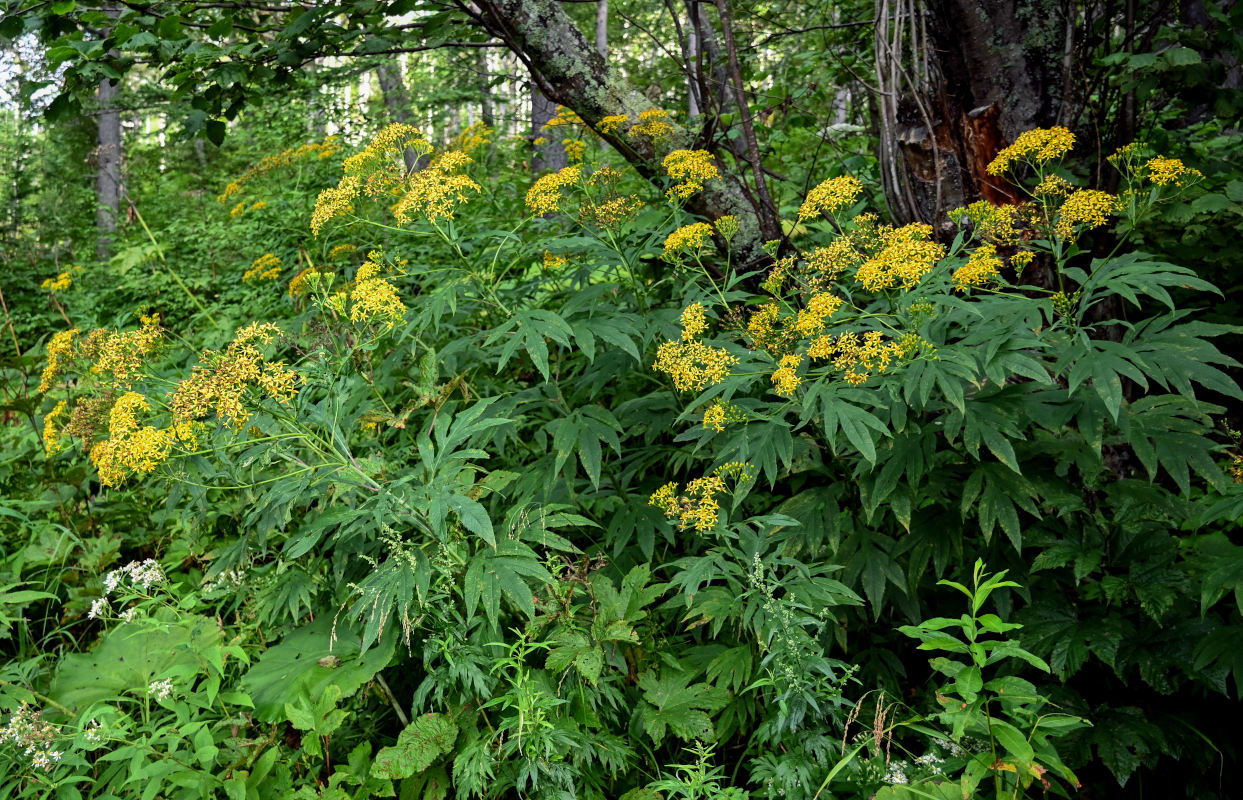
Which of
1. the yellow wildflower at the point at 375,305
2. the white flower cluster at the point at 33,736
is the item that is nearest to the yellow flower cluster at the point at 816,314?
the yellow wildflower at the point at 375,305

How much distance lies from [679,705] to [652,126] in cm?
244

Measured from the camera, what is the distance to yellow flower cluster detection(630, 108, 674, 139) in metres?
3.36

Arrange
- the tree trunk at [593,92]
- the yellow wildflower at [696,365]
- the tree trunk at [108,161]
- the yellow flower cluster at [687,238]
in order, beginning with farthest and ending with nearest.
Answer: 1. the tree trunk at [108,161]
2. the tree trunk at [593,92]
3. the yellow flower cluster at [687,238]
4. the yellow wildflower at [696,365]

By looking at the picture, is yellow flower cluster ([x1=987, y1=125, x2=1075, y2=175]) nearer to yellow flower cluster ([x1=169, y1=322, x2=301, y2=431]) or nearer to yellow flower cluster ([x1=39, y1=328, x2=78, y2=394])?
yellow flower cluster ([x1=169, y1=322, x2=301, y2=431])

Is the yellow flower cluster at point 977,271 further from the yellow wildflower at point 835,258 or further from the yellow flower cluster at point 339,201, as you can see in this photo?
the yellow flower cluster at point 339,201

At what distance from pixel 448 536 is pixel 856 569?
1.33m

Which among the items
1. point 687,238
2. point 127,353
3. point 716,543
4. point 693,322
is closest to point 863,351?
point 693,322

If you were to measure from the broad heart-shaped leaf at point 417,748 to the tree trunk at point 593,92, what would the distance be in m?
2.44

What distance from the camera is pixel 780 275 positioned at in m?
2.50

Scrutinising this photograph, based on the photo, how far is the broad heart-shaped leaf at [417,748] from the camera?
2.19m

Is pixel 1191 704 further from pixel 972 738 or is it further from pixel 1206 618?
pixel 972 738

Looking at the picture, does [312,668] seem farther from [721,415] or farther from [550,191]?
[550,191]

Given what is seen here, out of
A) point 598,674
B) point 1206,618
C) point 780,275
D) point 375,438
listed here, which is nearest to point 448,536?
point 598,674

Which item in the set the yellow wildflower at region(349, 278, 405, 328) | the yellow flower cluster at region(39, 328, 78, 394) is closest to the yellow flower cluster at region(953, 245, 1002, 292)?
the yellow wildflower at region(349, 278, 405, 328)
